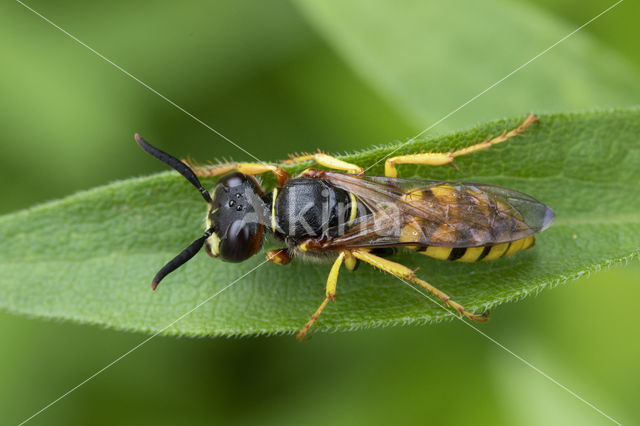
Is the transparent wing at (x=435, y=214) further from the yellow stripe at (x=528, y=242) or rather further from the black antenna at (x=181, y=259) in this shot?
the black antenna at (x=181, y=259)

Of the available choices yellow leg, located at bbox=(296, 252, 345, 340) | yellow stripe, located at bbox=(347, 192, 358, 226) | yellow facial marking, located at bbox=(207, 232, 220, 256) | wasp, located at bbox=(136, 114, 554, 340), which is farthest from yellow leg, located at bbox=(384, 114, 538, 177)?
yellow facial marking, located at bbox=(207, 232, 220, 256)

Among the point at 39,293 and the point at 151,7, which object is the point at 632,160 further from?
the point at 151,7

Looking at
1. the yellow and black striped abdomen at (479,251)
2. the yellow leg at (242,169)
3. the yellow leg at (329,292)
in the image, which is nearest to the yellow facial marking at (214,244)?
the yellow leg at (242,169)

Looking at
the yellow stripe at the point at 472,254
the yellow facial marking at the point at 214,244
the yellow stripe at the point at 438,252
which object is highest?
the yellow facial marking at the point at 214,244

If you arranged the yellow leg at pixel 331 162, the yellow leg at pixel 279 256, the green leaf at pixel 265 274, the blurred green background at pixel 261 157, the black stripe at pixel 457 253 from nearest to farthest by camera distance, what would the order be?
the green leaf at pixel 265 274 < the black stripe at pixel 457 253 < the yellow leg at pixel 279 256 < the yellow leg at pixel 331 162 < the blurred green background at pixel 261 157

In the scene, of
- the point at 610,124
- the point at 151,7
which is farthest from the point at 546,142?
the point at 151,7

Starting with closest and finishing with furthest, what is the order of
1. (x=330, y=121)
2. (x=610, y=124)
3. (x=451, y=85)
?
(x=610, y=124)
(x=451, y=85)
(x=330, y=121)

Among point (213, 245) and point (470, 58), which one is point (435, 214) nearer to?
point (213, 245)
